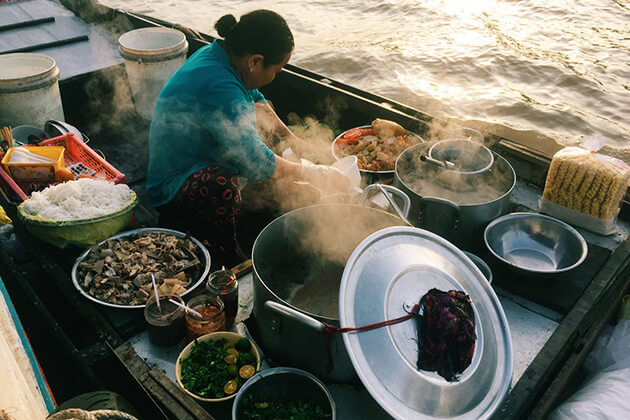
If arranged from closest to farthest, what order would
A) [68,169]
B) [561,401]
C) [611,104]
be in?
[561,401]
[68,169]
[611,104]

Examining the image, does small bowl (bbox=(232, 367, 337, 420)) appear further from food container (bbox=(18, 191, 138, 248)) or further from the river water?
the river water

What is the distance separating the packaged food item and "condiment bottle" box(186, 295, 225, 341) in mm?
2694

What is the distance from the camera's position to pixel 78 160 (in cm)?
412

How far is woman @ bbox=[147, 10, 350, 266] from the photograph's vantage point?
9.69ft

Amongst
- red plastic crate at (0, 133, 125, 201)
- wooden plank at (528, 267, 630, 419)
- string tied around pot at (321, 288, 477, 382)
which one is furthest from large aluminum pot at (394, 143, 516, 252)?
red plastic crate at (0, 133, 125, 201)

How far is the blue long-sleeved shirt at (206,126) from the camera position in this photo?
9.75 feet

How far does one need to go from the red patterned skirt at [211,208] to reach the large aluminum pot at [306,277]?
1.75 feet

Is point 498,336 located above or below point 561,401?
above

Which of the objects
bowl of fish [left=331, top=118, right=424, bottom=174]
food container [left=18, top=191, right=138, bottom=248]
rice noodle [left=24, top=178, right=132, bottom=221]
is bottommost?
food container [left=18, top=191, right=138, bottom=248]

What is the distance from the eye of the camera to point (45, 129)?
4.45 meters

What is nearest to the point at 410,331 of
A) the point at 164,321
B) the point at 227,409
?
the point at 227,409

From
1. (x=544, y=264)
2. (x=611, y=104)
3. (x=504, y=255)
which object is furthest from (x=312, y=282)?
(x=611, y=104)

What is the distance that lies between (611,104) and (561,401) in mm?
6933

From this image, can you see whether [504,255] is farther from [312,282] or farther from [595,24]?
[595,24]
